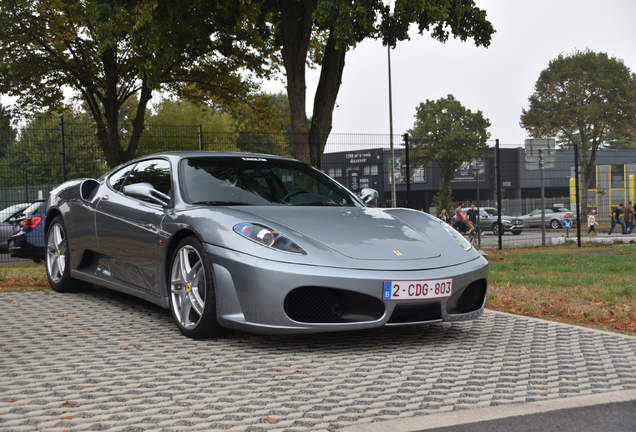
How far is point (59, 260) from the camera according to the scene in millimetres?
6312

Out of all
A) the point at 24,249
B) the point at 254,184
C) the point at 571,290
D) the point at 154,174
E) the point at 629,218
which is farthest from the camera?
the point at 629,218

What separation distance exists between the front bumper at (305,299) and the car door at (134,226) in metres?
0.96

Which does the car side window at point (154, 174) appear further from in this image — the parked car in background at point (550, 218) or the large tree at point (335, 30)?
the parked car in background at point (550, 218)

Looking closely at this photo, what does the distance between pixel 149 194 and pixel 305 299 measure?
5.57ft

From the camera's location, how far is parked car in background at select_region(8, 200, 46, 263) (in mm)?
10892

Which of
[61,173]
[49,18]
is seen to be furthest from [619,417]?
[49,18]

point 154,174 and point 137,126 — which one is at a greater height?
point 137,126

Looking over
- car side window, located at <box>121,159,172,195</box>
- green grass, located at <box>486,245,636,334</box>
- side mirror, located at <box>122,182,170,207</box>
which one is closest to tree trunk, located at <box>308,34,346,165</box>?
green grass, located at <box>486,245,636,334</box>

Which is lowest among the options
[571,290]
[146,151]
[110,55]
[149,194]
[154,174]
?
[571,290]

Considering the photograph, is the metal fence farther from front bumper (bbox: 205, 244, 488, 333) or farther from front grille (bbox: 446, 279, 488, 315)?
front bumper (bbox: 205, 244, 488, 333)

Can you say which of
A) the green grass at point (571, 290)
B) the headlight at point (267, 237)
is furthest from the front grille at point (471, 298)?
the green grass at point (571, 290)

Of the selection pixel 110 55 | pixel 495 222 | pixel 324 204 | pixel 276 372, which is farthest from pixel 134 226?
pixel 495 222

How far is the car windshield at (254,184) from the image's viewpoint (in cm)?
464

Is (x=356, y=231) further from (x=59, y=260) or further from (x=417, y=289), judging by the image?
(x=59, y=260)
